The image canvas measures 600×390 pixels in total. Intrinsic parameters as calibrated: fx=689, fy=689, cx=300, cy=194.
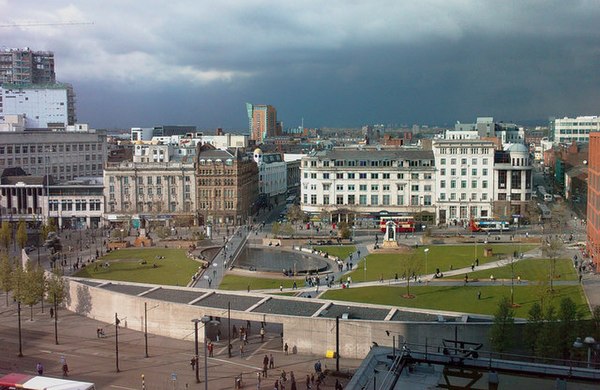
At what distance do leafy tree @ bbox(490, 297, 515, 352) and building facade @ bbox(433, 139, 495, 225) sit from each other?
67856 mm

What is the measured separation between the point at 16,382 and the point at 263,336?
1682cm

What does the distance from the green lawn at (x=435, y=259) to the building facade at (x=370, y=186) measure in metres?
24.1

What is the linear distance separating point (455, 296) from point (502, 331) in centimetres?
1855

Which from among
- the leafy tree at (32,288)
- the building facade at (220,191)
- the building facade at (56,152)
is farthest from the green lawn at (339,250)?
the building facade at (56,152)

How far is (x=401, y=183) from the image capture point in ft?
346

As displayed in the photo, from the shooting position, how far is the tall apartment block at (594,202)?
64625 millimetres

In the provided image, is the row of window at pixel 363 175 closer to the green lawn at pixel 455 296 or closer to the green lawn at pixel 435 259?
the green lawn at pixel 435 259

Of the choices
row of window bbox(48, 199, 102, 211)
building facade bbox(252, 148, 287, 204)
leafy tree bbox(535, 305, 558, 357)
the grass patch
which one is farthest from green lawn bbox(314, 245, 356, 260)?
building facade bbox(252, 148, 287, 204)

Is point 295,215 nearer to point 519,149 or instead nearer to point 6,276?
point 519,149

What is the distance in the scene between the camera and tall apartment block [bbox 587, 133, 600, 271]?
2544 inches

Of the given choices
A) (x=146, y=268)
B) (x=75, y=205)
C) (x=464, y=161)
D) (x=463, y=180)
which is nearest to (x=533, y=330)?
(x=146, y=268)

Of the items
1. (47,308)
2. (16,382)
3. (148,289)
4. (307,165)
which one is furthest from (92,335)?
(307,165)

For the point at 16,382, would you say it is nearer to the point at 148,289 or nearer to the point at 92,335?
the point at 92,335

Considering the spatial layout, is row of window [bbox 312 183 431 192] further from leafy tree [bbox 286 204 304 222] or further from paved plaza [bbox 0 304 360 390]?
paved plaza [bbox 0 304 360 390]
